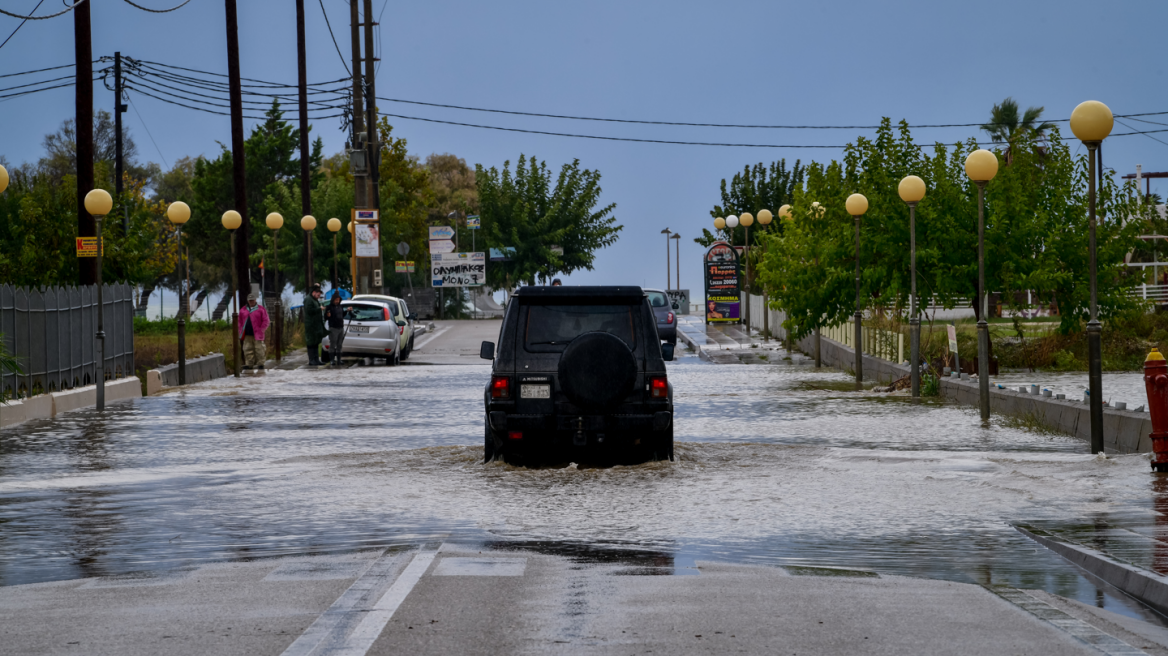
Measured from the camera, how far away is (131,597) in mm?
7641

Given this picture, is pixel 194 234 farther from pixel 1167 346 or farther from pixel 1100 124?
pixel 1100 124

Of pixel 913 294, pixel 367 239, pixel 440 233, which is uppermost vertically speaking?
pixel 440 233

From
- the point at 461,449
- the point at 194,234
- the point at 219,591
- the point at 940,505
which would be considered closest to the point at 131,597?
the point at 219,591

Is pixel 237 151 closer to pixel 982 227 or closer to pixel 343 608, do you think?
pixel 982 227

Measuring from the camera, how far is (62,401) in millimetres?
22328

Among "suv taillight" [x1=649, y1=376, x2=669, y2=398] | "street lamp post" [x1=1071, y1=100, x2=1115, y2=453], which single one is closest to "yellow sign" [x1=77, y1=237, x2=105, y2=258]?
"suv taillight" [x1=649, y1=376, x2=669, y2=398]

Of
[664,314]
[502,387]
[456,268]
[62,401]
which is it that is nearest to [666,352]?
[502,387]

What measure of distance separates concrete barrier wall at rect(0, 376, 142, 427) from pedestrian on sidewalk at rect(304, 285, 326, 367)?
28.1 feet

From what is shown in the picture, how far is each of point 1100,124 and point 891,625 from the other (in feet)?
29.8

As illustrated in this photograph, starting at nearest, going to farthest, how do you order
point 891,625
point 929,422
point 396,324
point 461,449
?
point 891,625
point 461,449
point 929,422
point 396,324

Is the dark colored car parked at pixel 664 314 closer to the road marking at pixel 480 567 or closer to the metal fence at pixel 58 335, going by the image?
the metal fence at pixel 58 335

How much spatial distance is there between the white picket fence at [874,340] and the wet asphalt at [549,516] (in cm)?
787

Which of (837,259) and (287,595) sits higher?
(837,259)

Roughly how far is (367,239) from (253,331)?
53.9 feet
